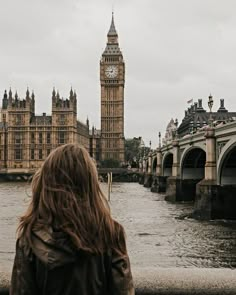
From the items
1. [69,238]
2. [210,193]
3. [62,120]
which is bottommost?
[210,193]

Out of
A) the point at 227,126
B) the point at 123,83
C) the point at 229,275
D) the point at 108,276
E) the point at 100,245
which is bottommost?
the point at 229,275

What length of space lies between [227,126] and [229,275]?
806 inches

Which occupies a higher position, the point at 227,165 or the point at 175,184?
the point at 227,165

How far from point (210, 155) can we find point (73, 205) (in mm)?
23353

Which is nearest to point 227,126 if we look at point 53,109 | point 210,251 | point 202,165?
point 210,251

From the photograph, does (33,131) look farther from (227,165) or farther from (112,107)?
(227,165)

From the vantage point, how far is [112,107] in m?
102

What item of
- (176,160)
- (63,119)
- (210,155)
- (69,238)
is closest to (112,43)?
(63,119)

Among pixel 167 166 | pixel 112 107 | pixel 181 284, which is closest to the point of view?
pixel 181 284

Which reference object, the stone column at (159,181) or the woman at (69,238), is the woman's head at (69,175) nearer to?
the woman at (69,238)

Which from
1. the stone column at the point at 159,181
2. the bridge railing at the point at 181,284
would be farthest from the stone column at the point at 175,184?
the bridge railing at the point at 181,284

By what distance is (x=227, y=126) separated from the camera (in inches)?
888

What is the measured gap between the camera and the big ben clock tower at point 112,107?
328ft

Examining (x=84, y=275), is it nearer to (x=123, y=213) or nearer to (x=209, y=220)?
(x=209, y=220)
